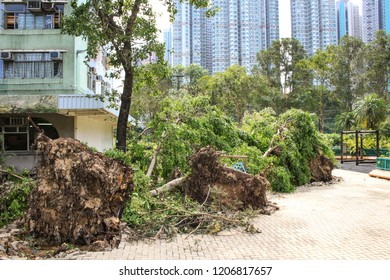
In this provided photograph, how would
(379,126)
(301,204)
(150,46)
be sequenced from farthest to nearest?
(379,126) < (150,46) < (301,204)

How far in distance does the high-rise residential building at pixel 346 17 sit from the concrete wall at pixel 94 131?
37110 mm

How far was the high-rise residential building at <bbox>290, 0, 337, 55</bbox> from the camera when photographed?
136 feet

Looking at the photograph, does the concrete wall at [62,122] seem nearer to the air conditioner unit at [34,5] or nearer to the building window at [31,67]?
the building window at [31,67]

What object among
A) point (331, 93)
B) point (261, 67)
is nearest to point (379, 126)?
point (331, 93)

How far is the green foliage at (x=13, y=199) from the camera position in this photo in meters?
8.25

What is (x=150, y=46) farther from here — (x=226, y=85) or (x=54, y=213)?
(x=226, y=85)

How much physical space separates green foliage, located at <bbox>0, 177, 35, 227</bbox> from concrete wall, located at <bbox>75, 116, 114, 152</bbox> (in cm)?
945

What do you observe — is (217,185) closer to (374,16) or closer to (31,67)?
(31,67)

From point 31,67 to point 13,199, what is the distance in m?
11.1

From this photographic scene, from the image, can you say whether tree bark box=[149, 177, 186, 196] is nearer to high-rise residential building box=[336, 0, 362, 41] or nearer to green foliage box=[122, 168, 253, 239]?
green foliage box=[122, 168, 253, 239]

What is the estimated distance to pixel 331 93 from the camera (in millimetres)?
43125

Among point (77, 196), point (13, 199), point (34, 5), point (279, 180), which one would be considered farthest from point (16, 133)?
point (77, 196)

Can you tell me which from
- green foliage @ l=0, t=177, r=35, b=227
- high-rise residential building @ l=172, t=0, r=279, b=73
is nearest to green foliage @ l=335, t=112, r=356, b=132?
high-rise residential building @ l=172, t=0, r=279, b=73

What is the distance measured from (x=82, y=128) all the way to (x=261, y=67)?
91.4 ft
